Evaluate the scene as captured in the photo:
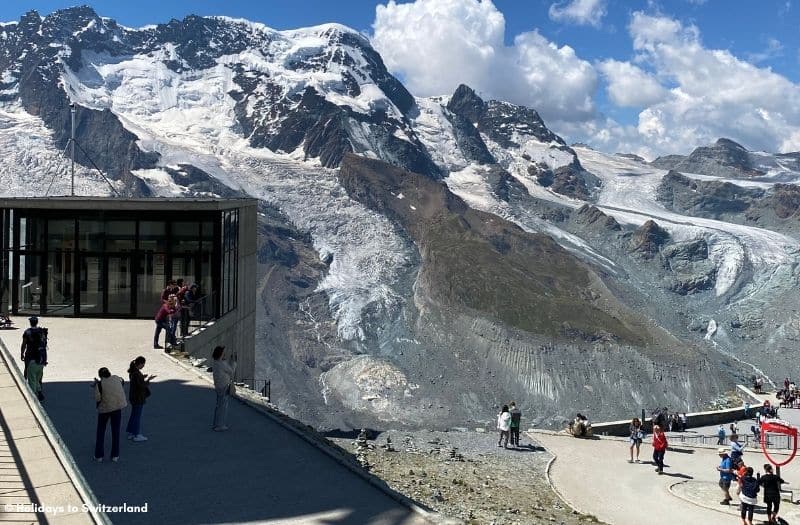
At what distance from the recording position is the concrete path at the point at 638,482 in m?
17.8

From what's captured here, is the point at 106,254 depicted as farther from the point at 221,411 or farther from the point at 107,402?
the point at 107,402

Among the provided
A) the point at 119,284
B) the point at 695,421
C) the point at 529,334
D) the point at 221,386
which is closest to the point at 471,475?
the point at 221,386

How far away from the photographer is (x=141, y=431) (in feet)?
42.0

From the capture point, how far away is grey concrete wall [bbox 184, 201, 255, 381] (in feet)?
72.5

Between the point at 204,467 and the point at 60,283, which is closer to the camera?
the point at 204,467

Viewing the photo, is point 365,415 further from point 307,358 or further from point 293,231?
point 293,231

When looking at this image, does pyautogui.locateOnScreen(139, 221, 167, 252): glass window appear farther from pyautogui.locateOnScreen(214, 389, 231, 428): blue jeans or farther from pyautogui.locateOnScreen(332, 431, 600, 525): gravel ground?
pyautogui.locateOnScreen(214, 389, 231, 428): blue jeans

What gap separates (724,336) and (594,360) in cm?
4258

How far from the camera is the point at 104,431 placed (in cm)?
1114

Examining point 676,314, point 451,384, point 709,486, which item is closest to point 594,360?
point 451,384

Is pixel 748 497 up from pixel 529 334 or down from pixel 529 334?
up

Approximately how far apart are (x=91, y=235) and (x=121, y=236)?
844 mm

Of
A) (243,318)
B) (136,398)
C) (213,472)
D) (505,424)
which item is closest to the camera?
(213,472)

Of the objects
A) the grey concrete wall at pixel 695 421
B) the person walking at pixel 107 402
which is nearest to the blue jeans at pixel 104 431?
the person walking at pixel 107 402
